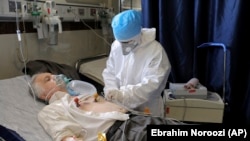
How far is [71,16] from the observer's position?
2.25 metres

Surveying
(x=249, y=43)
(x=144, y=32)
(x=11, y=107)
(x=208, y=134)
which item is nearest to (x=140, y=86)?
(x=144, y=32)

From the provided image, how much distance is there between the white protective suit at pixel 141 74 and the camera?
1.44 metres

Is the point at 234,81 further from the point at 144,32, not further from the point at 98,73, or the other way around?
the point at 98,73

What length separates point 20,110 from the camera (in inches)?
52.1

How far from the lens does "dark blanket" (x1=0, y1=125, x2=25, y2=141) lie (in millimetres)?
1021

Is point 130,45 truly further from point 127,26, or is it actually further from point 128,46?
point 127,26

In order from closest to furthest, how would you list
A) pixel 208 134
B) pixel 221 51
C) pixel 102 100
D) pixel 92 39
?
1. pixel 208 134
2. pixel 102 100
3. pixel 221 51
4. pixel 92 39

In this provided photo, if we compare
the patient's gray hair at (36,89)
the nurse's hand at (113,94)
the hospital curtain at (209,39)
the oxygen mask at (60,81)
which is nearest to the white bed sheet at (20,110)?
the patient's gray hair at (36,89)

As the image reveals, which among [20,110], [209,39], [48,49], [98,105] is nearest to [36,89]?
[20,110]

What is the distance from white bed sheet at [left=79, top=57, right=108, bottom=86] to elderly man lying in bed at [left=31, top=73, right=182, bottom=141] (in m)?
0.67

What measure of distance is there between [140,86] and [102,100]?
0.27 m

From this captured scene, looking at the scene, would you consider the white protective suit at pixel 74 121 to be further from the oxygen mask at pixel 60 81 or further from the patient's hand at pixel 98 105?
the oxygen mask at pixel 60 81

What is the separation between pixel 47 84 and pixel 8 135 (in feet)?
1.77

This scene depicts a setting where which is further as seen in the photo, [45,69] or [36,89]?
[45,69]
